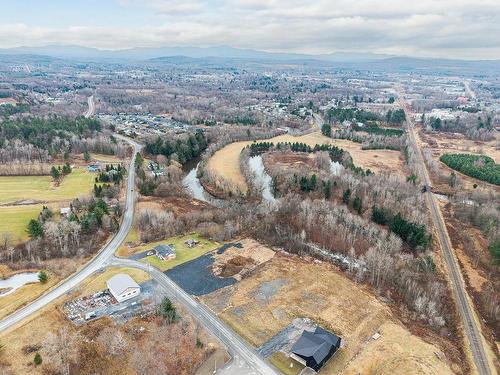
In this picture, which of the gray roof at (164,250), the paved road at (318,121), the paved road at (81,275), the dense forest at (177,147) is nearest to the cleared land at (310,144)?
the dense forest at (177,147)

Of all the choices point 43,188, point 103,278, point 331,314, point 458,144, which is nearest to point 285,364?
point 331,314

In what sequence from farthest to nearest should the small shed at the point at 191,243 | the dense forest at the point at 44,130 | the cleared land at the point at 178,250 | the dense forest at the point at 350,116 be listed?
the dense forest at the point at 350,116 < the dense forest at the point at 44,130 < the small shed at the point at 191,243 < the cleared land at the point at 178,250

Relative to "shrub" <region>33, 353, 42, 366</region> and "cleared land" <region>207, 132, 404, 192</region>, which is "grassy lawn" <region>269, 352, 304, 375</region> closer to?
"shrub" <region>33, 353, 42, 366</region>

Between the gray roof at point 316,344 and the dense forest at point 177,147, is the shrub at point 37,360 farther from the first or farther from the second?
the dense forest at point 177,147

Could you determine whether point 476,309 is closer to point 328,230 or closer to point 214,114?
point 328,230

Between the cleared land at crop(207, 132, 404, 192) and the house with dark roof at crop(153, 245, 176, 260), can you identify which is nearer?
the house with dark roof at crop(153, 245, 176, 260)

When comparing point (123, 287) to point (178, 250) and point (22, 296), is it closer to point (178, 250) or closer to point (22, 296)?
point (22, 296)

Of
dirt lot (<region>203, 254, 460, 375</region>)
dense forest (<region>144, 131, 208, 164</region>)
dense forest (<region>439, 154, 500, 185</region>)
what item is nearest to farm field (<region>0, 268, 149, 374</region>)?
dirt lot (<region>203, 254, 460, 375</region>)
